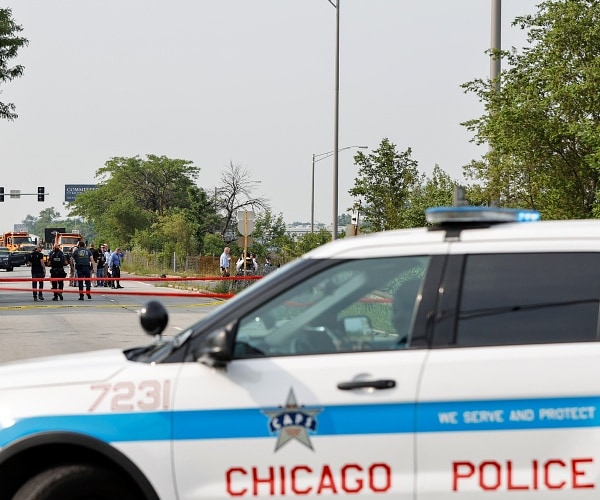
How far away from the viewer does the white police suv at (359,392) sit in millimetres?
5027

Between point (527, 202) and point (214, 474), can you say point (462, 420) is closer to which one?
point (214, 474)

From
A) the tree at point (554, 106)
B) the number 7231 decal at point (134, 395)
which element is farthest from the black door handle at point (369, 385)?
the tree at point (554, 106)

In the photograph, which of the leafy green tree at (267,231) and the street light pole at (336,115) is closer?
the street light pole at (336,115)

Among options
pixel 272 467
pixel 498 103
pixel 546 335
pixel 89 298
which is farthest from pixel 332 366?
pixel 89 298

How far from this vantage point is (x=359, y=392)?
5059 mm

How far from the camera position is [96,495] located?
5207mm

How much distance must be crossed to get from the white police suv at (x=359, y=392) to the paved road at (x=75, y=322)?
8.53 m

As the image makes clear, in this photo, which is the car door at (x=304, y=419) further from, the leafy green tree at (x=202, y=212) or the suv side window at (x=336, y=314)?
the leafy green tree at (x=202, y=212)

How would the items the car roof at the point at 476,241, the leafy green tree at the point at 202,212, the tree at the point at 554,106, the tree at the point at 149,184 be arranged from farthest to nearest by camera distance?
1. the tree at the point at 149,184
2. the leafy green tree at the point at 202,212
3. the tree at the point at 554,106
4. the car roof at the point at 476,241

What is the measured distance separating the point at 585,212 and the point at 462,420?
23.1m

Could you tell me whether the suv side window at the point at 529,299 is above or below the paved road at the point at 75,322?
above

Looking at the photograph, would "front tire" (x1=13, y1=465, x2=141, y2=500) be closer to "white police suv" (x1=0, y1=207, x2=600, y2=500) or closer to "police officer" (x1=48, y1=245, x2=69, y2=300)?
"white police suv" (x1=0, y1=207, x2=600, y2=500)

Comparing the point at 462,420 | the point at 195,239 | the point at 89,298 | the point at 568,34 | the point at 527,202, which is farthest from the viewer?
the point at 195,239

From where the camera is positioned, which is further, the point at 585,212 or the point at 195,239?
the point at 195,239
